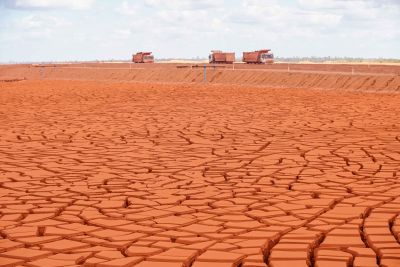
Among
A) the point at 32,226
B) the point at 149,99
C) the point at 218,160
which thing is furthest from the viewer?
the point at 149,99

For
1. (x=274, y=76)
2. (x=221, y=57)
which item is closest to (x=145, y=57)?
(x=221, y=57)

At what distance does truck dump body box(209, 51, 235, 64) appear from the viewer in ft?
131

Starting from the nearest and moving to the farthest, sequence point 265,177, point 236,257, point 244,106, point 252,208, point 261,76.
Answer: point 236,257 → point 252,208 → point 265,177 → point 244,106 → point 261,76

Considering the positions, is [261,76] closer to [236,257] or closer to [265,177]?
[265,177]

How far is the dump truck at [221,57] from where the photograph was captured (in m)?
39.9

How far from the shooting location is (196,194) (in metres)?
4.89

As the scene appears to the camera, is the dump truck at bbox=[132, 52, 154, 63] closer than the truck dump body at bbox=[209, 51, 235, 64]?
No

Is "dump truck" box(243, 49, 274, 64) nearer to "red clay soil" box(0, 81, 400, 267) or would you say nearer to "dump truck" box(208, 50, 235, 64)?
"dump truck" box(208, 50, 235, 64)

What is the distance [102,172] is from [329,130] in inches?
178

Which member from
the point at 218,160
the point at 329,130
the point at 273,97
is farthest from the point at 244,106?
the point at 218,160

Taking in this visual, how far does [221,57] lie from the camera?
40344 mm

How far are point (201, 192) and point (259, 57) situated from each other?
34.3 meters

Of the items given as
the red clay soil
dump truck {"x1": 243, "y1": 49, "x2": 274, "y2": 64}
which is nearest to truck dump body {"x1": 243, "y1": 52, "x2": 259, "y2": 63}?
dump truck {"x1": 243, "y1": 49, "x2": 274, "y2": 64}

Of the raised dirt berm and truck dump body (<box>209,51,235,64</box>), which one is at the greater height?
truck dump body (<box>209,51,235,64</box>)
